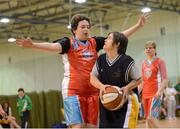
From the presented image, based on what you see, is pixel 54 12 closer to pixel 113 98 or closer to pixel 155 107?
pixel 155 107

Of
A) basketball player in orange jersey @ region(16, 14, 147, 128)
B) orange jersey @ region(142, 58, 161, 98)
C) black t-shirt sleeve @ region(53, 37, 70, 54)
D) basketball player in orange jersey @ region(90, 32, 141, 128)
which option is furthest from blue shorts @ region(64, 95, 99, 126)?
orange jersey @ region(142, 58, 161, 98)

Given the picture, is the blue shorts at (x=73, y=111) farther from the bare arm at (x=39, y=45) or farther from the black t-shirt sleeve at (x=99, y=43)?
the black t-shirt sleeve at (x=99, y=43)

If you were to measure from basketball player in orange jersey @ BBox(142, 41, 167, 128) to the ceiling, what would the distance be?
474 inches

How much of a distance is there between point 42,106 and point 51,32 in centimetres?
472

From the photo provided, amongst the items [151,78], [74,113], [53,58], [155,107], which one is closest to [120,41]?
[74,113]

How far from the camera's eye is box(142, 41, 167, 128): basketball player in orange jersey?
287 inches

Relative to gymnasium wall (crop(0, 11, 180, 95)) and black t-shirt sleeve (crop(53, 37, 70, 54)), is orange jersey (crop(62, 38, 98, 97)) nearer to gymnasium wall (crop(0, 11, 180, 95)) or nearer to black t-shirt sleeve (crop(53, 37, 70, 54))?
black t-shirt sleeve (crop(53, 37, 70, 54))

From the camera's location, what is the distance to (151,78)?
7543 mm

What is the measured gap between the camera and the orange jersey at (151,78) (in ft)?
24.5

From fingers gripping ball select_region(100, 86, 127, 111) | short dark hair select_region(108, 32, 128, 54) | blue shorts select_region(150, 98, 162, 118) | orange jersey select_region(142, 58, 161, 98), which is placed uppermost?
short dark hair select_region(108, 32, 128, 54)

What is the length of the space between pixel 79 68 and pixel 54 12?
17339 mm

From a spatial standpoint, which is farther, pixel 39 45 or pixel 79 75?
pixel 79 75

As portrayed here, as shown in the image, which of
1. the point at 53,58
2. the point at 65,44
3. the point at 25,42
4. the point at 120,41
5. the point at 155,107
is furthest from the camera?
the point at 53,58

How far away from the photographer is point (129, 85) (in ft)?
15.7
